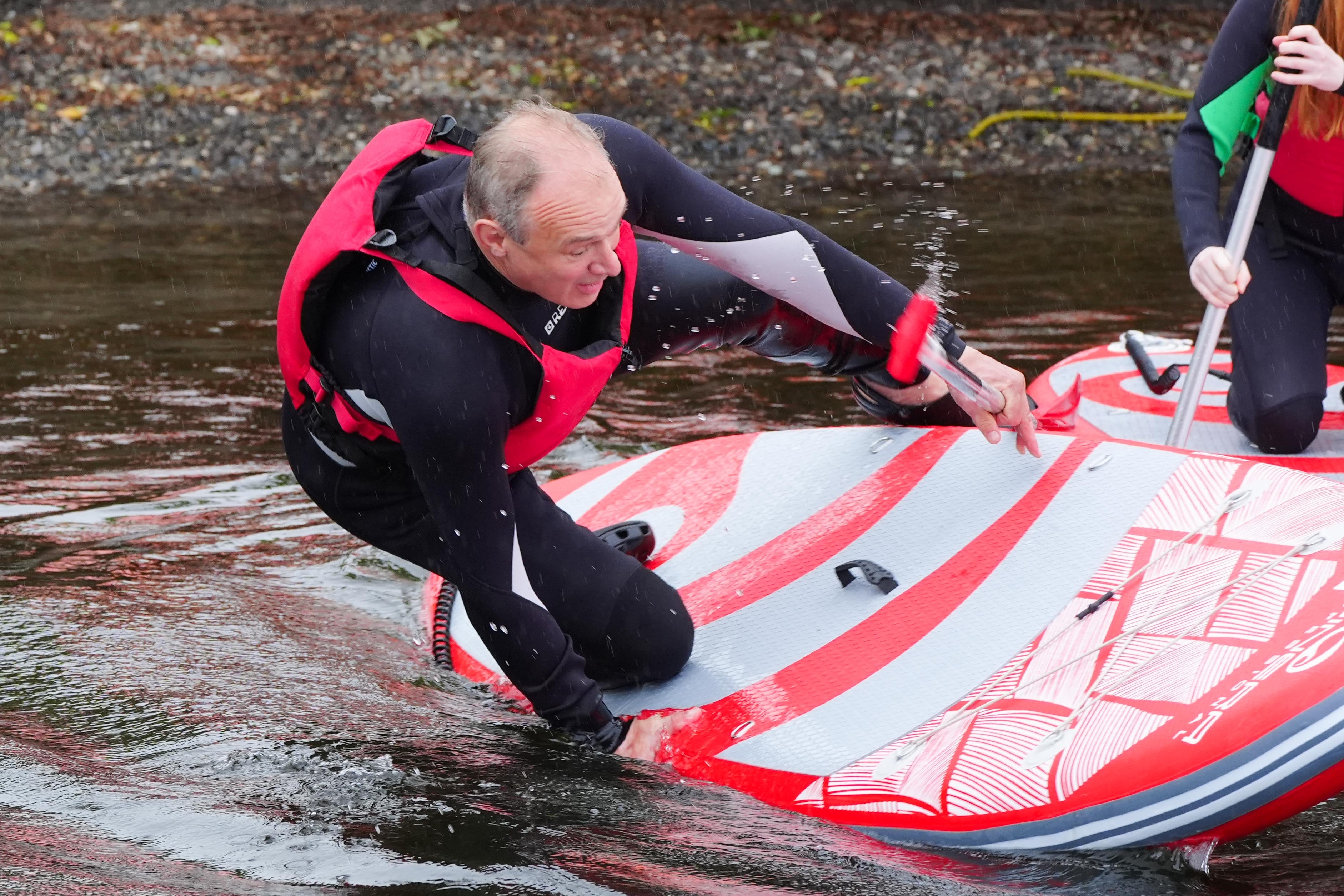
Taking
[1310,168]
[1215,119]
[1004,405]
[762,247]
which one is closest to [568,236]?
[762,247]

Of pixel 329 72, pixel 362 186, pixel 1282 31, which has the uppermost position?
pixel 1282 31

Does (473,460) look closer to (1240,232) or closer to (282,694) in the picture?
(282,694)

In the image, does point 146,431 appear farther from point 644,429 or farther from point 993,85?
point 993,85

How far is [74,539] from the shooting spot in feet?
12.0

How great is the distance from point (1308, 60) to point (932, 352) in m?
1.06

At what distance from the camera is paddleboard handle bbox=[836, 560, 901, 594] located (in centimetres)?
275

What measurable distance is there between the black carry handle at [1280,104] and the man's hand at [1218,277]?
323mm

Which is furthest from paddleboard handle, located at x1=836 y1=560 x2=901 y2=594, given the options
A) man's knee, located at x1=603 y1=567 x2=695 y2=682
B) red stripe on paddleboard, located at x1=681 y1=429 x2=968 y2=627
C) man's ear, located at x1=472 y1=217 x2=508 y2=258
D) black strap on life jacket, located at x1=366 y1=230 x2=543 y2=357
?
man's ear, located at x1=472 y1=217 x2=508 y2=258

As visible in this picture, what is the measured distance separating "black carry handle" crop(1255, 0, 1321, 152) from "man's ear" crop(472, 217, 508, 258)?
1.86m

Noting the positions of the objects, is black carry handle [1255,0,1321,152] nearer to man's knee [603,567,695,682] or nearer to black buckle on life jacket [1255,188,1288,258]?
black buckle on life jacket [1255,188,1288,258]

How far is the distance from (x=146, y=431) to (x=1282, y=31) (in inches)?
133

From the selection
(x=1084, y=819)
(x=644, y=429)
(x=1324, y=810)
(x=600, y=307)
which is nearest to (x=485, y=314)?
(x=600, y=307)

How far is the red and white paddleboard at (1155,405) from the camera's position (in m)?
3.39

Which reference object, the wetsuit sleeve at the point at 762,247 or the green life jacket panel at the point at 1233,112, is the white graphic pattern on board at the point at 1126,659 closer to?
the wetsuit sleeve at the point at 762,247
